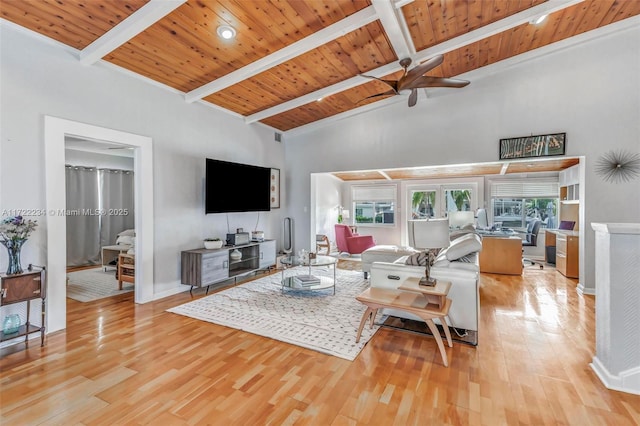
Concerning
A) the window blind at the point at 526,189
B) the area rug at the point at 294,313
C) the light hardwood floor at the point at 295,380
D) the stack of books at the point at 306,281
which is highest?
the window blind at the point at 526,189

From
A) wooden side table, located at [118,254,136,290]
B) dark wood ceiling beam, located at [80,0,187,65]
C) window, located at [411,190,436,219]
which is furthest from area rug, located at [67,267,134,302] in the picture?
window, located at [411,190,436,219]

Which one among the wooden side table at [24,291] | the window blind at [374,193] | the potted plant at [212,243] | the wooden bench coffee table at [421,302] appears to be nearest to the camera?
the wooden bench coffee table at [421,302]

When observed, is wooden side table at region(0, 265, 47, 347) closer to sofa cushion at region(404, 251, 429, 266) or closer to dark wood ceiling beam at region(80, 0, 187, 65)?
dark wood ceiling beam at region(80, 0, 187, 65)

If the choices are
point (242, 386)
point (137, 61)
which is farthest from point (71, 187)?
point (242, 386)

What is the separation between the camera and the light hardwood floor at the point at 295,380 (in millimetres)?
1828

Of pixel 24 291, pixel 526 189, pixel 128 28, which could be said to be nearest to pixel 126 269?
pixel 24 291

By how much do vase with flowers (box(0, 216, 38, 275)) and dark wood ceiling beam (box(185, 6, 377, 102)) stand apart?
269 centimetres

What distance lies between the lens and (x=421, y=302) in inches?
104

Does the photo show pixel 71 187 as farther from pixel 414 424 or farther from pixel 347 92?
pixel 414 424

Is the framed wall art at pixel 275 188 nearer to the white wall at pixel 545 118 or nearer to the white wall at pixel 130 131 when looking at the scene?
the white wall at pixel 130 131

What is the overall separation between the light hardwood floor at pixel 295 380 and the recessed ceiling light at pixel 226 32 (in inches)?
125

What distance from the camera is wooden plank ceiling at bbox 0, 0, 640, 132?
2.83 meters

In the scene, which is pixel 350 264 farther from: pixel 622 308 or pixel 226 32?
pixel 226 32

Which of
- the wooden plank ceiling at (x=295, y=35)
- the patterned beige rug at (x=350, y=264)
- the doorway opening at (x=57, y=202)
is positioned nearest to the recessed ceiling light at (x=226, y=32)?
the wooden plank ceiling at (x=295, y=35)
